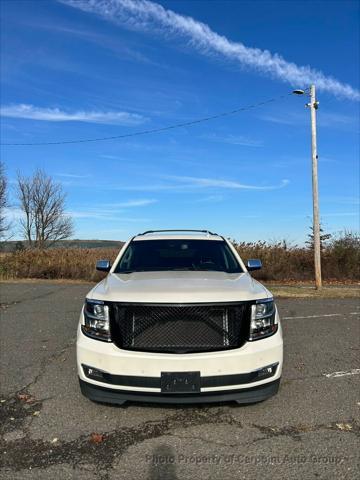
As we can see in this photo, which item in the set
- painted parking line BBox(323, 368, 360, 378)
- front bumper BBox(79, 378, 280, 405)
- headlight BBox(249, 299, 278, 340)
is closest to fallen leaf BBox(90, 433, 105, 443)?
front bumper BBox(79, 378, 280, 405)

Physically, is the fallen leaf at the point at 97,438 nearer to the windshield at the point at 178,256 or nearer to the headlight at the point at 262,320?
the headlight at the point at 262,320

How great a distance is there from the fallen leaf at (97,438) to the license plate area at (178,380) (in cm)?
65

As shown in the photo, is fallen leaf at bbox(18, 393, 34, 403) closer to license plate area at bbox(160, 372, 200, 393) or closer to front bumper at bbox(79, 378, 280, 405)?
front bumper at bbox(79, 378, 280, 405)

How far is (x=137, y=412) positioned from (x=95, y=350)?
2.59 ft

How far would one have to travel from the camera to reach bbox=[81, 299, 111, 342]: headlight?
3.88m

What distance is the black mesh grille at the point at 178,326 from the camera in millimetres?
3816

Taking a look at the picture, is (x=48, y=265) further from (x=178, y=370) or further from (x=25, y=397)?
(x=178, y=370)

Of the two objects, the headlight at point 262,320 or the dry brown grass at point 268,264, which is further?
the dry brown grass at point 268,264

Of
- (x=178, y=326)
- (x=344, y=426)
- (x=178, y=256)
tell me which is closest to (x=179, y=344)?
(x=178, y=326)

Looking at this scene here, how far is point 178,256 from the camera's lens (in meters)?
5.75

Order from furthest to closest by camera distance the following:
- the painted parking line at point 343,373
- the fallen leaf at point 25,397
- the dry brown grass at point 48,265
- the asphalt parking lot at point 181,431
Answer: the dry brown grass at point 48,265 < the painted parking line at point 343,373 < the fallen leaf at point 25,397 < the asphalt parking lot at point 181,431

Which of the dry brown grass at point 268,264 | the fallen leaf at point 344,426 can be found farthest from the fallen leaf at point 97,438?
the dry brown grass at point 268,264

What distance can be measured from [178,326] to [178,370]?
14.8 inches

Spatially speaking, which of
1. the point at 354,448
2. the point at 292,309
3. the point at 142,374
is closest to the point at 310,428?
the point at 354,448
